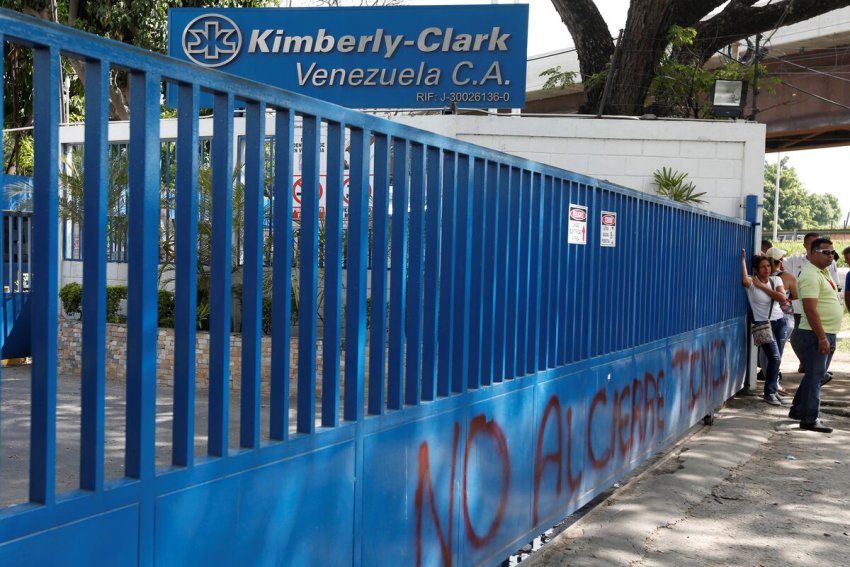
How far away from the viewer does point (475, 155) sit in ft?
14.7

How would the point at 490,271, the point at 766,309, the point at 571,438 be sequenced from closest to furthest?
the point at 490,271 < the point at 571,438 < the point at 766,309

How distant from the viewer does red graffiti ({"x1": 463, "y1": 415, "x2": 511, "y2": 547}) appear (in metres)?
4.41

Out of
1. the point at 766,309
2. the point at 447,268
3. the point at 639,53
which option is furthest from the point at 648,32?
the point at 447,268

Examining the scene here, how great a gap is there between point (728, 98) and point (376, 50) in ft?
16.8

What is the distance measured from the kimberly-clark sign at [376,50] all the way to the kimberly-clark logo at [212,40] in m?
0.02

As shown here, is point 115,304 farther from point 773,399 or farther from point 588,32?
point 588,32

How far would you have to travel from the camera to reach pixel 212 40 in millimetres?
15156

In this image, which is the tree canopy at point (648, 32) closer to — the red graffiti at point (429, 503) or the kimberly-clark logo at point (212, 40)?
the kimberly-clark logo at point (212, 40)

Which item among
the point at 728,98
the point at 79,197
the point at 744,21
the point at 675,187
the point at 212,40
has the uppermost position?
the point at 744,21

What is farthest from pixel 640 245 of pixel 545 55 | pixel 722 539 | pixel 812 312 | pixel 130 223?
pixel 545 55

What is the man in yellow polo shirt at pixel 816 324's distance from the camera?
366 inches

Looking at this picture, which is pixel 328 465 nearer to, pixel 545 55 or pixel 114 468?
pixel 114 468

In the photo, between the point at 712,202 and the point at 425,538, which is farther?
the point at 712,202

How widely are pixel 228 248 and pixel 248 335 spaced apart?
0.97ft
